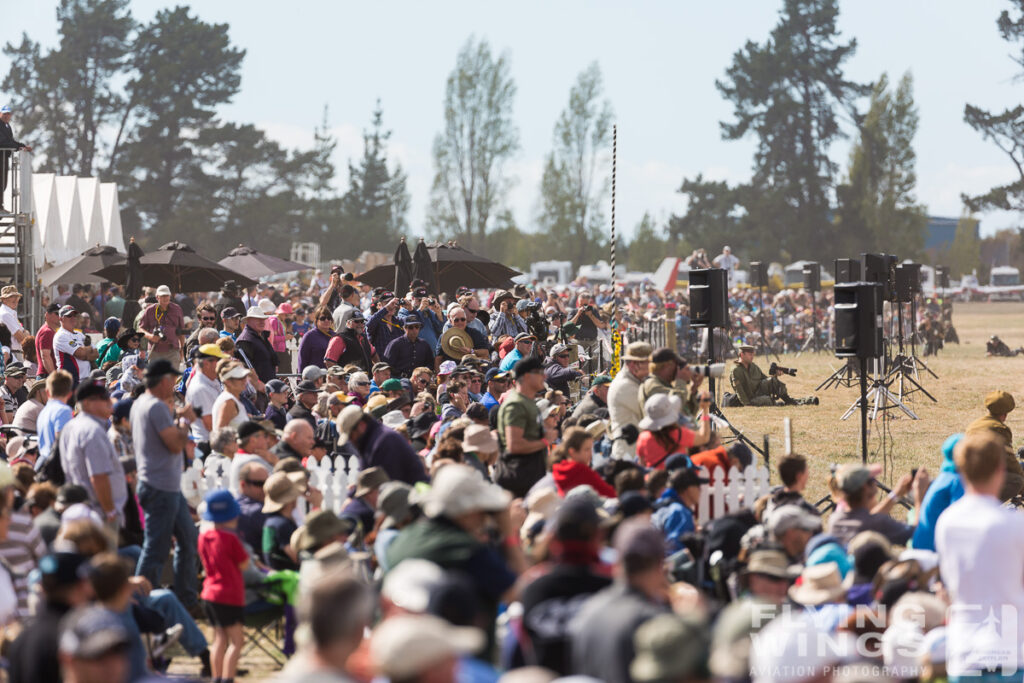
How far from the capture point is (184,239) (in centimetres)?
6156

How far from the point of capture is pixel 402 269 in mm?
19234

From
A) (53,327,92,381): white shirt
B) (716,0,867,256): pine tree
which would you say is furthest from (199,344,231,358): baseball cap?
(716,0,867,256): pine tree

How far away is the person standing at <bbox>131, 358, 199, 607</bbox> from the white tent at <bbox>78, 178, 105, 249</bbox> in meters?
29.3

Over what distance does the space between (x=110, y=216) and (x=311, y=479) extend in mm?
32198

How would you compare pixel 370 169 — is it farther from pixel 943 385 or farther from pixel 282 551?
pixel 282 551

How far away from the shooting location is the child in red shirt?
24.0 ft

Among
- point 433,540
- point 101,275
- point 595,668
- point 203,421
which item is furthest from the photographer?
point 101,275

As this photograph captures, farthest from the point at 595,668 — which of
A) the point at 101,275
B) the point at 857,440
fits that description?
the point at 101,275

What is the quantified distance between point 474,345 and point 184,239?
160ft

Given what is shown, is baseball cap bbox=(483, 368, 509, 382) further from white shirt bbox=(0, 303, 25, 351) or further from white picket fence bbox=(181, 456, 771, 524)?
white shirt bbox=(0, 303, 25, 351)

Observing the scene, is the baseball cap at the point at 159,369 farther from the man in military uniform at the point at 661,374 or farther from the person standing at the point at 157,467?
the man in military uniform at the point at 661,374

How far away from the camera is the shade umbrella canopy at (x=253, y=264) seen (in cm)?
2405

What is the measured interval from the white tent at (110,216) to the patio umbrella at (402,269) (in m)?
21.3

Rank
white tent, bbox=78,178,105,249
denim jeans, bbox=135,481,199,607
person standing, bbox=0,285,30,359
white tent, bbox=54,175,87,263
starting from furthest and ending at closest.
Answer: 1. white tent, bbox=78,178,105,249
2. white tent, bbox=54,175,87,263
3. person standing, bbox=0,285,30,359
4. denim jeans, bbox=135,481,199,607
